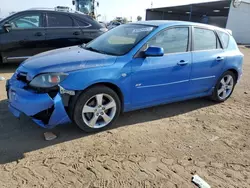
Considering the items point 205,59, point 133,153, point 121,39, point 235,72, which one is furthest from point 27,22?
point 235,72

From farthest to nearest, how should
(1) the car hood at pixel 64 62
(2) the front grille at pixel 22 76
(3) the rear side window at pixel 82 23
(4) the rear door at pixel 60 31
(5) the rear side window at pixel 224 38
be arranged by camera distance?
(3) the rear side window at pixel 82 23
(4) the rear door at pixel 60 31
(5) the rear side window at pixel 224 38
(2) the front grille at pixel 22 76
(1) the car hood at pixel 64 62

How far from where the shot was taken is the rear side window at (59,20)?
23.0 ft

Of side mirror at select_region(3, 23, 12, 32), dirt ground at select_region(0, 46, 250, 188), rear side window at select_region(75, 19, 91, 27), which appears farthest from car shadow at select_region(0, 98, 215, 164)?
rear side window at select_region(75, 19, 91, 27)

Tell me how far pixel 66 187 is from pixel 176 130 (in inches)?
79.9

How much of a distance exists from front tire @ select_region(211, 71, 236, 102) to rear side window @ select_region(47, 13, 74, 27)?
180 inches

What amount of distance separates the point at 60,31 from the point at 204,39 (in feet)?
14.0

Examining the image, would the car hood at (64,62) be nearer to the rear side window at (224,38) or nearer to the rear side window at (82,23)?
the rear side window at (224,38)

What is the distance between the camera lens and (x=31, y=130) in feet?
11.7

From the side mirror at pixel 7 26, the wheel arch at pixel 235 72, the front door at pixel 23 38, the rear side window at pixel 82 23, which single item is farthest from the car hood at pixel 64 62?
the rear side window at pixel 82 23

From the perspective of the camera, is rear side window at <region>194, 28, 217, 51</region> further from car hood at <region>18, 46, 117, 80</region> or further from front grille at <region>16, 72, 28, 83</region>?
front grille at <region>16, 72, 28, 83</region>

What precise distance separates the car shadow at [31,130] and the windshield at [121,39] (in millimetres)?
1172

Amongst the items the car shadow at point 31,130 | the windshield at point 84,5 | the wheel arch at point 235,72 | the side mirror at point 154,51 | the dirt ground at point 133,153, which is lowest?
the dirt ground at point 133,153

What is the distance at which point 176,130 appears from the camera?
388 cm

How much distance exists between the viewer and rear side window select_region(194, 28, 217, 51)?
450 cm
